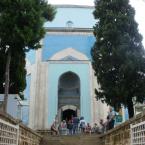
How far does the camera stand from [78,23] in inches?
967

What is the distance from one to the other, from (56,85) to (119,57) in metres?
9.47

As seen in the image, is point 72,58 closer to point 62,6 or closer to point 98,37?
point 62,6

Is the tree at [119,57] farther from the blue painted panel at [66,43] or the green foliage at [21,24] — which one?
the blue painted panel at [66,43]

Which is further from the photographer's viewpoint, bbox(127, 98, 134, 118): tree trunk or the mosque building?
the mosque building

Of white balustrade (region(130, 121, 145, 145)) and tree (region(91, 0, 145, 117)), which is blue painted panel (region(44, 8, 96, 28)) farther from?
white balustrade (region(130, 121, 145, 145))

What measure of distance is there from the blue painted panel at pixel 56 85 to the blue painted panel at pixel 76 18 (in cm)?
345

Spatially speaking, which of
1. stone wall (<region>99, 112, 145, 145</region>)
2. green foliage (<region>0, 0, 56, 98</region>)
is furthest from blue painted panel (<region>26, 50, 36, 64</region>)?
stone wall (<region>99, 112, 145, 145</region>)

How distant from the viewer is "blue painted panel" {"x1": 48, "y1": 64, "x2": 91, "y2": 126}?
2173cm

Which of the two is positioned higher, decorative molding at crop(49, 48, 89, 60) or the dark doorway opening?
decorative molding at crop(49, 48, 89, 60)

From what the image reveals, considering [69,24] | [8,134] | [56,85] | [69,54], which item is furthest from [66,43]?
[8,134]

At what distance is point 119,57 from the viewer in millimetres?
13648

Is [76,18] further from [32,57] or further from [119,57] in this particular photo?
[119,57]

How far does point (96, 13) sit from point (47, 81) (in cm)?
874

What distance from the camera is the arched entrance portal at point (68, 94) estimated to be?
74.5 feet
